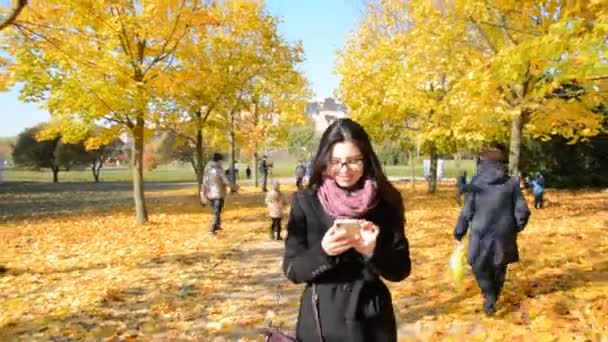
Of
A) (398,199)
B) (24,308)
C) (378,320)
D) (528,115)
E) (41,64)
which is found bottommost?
(24,308)

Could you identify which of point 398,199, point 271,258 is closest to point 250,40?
point 271,258

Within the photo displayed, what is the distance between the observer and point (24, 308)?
19.1 ft

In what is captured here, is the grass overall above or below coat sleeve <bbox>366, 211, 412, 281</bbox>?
below

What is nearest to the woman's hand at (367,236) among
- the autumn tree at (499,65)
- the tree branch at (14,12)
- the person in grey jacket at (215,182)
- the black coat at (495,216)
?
the black coat at (495,216)

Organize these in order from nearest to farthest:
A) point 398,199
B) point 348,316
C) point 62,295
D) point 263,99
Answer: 1. point 348,316
2. point 398,199
3. point 62,295
4. point 263,99

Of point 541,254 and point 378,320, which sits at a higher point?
point 378,320

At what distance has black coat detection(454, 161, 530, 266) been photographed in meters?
4.93

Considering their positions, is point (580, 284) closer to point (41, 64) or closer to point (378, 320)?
point (378, 320)

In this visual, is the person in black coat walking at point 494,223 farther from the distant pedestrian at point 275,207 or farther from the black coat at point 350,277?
the distant pedestrian at point 275,207

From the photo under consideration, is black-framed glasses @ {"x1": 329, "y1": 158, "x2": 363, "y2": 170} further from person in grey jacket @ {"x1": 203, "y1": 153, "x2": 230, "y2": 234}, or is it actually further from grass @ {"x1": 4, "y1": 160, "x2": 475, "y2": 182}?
grass @ {"x1": 4, "y1": 160, "x2": 475, "y2": 182}

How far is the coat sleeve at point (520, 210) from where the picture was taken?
4930 mm

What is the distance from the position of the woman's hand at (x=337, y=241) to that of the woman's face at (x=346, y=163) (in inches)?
11.6

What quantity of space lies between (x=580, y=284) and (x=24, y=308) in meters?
7.23

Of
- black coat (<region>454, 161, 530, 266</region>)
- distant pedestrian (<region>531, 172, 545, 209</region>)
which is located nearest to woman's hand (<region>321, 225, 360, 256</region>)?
black coat (<region>454, 161, 530, 266</region>)
